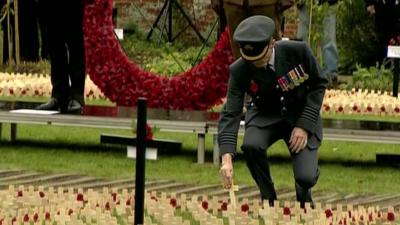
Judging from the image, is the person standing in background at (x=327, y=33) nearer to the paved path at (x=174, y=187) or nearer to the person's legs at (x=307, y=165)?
the paved path at (x=174, y=187)

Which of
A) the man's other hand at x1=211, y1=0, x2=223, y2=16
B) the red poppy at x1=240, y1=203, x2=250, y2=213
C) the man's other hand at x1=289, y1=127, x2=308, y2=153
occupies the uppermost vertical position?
the man's other hand at x1=211, y1=0, x2=223, y2=16

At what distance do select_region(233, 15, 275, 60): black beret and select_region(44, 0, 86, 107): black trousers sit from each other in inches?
197

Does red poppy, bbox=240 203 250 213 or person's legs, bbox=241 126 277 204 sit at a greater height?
person's legs, bbox=241 126 277 204

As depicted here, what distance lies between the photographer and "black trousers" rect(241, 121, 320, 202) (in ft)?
27.0

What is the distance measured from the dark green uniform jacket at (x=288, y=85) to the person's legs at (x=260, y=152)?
20 centimetres

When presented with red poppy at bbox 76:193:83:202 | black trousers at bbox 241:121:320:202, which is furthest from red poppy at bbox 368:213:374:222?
red poppy at bbox 76:193:83:202

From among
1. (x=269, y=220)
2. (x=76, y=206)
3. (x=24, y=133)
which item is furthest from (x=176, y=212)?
(x=24, y=133)

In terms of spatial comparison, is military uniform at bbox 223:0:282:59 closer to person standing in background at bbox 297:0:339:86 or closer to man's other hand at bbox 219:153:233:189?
man's other hand at bbox 219:153:233:189

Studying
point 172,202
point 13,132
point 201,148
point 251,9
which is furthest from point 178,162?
point 172,202

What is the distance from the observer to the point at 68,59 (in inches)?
502

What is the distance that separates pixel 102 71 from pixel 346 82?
8034 millimetres

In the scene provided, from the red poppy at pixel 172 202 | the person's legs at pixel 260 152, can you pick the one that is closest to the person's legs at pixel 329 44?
the red poppy at pixel 172 202

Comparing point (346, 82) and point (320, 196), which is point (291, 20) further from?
point (320, 196)

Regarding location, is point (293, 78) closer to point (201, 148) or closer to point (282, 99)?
point (282, 99)
